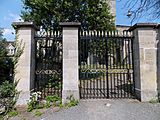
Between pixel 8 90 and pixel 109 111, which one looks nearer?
pixel 109 111

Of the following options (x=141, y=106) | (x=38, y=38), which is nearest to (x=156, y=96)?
(x=141, y=106)

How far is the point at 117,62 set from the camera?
993 centimetres

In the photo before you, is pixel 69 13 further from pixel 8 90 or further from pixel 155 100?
pixel 155 100

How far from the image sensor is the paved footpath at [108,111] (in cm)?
693

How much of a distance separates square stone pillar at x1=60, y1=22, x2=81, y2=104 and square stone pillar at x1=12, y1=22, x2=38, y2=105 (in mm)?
1369

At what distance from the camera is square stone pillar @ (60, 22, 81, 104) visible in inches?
337

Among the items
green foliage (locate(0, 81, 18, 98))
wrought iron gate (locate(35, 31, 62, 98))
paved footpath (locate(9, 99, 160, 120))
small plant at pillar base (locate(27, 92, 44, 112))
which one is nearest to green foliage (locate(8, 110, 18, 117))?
small plant at pillar base (locate(27, 92, 44, 112))

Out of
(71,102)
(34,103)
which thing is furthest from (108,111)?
(34,103)

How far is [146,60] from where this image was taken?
8.89 meters

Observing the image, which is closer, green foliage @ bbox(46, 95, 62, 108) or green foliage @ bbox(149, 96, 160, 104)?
green foliage @ bbox(46, 95, 62, 108)

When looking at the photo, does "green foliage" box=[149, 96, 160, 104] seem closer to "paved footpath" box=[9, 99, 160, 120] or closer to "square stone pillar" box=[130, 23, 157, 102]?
"square stone pillar" box=[130, 23, 157, 102]

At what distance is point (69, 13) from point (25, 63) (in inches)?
291

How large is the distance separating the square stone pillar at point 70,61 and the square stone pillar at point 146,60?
263 cm

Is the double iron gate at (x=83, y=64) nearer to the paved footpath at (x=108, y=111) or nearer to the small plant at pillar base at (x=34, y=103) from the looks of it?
the small plant at pillar base at (x=34, y=103)
